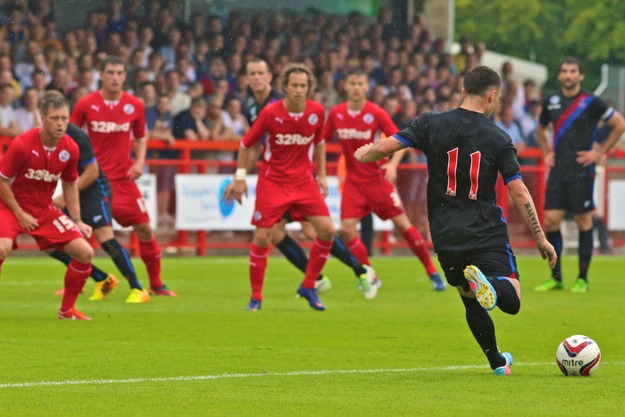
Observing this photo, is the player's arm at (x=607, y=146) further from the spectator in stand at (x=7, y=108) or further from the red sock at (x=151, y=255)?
the spectator in stand at (x=7, y=108)

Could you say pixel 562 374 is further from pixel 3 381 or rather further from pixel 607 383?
pixel 3 381

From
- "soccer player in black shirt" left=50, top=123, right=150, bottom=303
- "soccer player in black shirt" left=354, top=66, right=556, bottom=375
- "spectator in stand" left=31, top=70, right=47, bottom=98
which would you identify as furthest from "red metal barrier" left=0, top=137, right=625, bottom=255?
"soccer player in black shirt" left=354, top=66, right=556, bottom=375

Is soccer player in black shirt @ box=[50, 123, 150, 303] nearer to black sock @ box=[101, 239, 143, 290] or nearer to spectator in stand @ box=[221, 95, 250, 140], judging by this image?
black sock @ box=[101, 239, 143, 290]

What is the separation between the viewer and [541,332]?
10.7 m

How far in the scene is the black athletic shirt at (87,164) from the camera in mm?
12016

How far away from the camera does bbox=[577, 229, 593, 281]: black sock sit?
14703 millimetres

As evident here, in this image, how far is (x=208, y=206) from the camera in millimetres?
20156

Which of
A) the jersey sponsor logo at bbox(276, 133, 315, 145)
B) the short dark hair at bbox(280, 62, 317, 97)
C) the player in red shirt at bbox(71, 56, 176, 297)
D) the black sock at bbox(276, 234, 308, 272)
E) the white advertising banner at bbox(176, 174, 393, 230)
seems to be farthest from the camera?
the white advertising banner at bbox(176, 174, 393, 230)

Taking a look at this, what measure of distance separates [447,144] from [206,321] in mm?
4010

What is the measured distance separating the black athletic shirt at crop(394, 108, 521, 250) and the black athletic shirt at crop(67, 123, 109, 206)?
486 cm

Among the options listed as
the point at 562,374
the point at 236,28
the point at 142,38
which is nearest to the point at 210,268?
the point at 142,38

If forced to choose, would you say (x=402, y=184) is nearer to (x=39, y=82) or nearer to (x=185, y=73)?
(x=185, y=73)

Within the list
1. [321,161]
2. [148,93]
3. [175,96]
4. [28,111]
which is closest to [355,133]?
[321,161]

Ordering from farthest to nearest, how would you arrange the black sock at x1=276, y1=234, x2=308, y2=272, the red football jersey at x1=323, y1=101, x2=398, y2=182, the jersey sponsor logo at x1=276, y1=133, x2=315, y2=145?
the red football jersey at x1=323, y1=101, x2=398, y2=182 → the black sock at x1=276, y1=234, x2=308, y2=272 → the jersey sponsor logo at x1=276, y1=133, x2=315, y2=145
